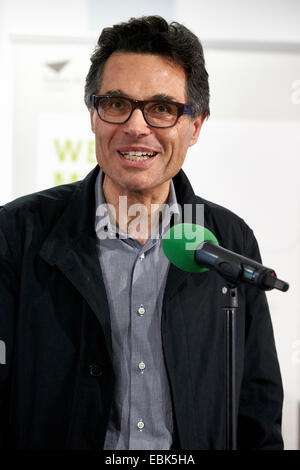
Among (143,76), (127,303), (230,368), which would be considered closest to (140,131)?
(143,76)

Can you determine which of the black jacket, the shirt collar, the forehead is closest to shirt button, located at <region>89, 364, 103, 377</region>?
the black jacket

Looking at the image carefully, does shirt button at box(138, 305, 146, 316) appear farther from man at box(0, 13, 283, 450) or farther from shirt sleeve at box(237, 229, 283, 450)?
shirt sleeve at box(237, 229, 283, 450)

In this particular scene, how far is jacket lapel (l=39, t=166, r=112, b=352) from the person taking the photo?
5.56 feet

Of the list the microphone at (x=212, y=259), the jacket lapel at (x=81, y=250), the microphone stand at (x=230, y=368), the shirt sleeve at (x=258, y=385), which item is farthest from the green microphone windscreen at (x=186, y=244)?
the shirt sleeve at (x=258, y=385)

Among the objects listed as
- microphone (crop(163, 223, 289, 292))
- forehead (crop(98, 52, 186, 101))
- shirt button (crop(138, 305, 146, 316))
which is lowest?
shirt button (crop(138, 305, 146, 316))

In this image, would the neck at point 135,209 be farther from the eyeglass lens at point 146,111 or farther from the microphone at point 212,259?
the microphone at point 212,259

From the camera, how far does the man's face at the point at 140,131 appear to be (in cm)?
177

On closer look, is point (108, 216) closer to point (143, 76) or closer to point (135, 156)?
point (135, 156)

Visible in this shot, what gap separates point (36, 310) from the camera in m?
1.71

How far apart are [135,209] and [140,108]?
30cm

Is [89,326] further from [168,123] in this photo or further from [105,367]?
[168,123]

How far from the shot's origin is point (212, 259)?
1306 millimetres

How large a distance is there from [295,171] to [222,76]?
542mm
